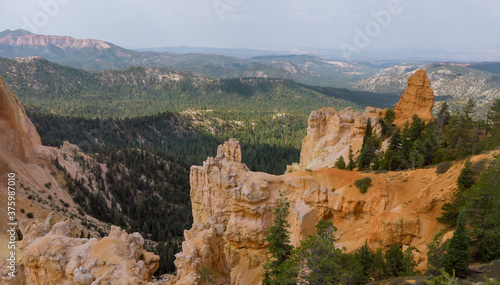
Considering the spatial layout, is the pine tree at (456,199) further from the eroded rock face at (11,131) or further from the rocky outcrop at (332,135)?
the eroded rock face at (11,131)

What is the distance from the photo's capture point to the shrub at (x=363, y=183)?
1123 inches

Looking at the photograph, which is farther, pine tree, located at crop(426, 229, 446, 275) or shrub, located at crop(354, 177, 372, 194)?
shrub, located at crop(354, 177, 372, 194)

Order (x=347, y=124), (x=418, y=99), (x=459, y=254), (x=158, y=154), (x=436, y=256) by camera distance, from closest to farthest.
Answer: (x=459, y=254), (x=436, y=256), (x=418, y=99), (x=347, y=124), (x=158, y=154)

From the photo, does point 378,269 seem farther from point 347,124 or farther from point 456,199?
point 347,124

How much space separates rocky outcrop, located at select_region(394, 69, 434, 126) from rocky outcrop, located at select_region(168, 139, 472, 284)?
86.9 ft

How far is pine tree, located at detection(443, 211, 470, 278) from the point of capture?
1540cm

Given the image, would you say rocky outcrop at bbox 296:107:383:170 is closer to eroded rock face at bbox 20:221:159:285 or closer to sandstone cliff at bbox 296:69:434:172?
sandstone cliff at bbox 296:69:434:172

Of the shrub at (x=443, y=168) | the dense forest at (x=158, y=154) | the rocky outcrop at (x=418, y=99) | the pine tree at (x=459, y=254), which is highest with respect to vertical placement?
the rocky outcrop at (x=418, y=99)

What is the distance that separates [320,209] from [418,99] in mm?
34008

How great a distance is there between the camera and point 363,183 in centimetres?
2864

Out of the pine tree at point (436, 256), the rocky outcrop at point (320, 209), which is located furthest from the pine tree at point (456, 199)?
the pine tree at point (436, 256)

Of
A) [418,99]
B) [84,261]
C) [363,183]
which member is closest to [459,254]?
[363,183]

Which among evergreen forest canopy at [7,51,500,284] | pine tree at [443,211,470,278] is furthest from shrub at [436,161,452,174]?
pine tree at [443,211,470,278]

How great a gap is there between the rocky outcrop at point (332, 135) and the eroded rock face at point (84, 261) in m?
36.3
